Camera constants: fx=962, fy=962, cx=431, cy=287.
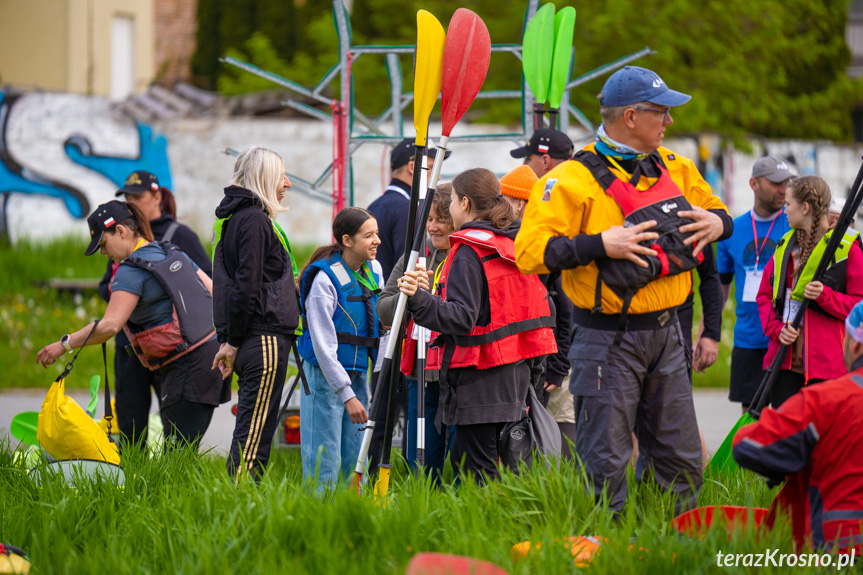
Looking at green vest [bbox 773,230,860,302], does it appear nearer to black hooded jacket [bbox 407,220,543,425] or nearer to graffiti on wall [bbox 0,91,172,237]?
black hooded jacket [bbox 407,220,543,425]

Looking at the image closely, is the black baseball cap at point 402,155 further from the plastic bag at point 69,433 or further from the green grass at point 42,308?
the green grass at point 42,308

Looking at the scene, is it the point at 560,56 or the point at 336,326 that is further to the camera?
the point at 560,56

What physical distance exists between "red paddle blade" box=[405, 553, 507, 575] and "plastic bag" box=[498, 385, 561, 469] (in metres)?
1.25

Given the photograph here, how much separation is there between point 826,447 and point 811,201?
2459 millimetres

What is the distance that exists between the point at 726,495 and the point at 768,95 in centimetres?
1497

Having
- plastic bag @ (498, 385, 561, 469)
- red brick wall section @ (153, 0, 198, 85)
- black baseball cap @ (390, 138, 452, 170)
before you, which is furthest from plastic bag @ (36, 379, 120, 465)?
red brick wall section @ (153, 0, 198, 85)

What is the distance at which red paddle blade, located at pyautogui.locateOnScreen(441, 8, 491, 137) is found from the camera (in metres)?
Answer: 4.39

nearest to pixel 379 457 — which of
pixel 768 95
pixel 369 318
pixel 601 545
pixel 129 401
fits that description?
pixel 369 318

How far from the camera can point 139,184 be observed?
6.10m

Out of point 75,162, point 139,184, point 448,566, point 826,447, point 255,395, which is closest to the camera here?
point 826,447

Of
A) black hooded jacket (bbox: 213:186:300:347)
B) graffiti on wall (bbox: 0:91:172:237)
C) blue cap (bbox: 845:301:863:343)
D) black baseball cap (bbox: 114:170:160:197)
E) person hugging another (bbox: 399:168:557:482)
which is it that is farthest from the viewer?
graffiti on wall (bbox: 0:91:172:237)

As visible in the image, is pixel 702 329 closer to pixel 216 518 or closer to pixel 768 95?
A: pixel 216 518

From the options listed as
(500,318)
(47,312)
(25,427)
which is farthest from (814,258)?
(47,312)

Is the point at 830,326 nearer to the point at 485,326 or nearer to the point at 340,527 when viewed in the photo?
the point at 485,326
